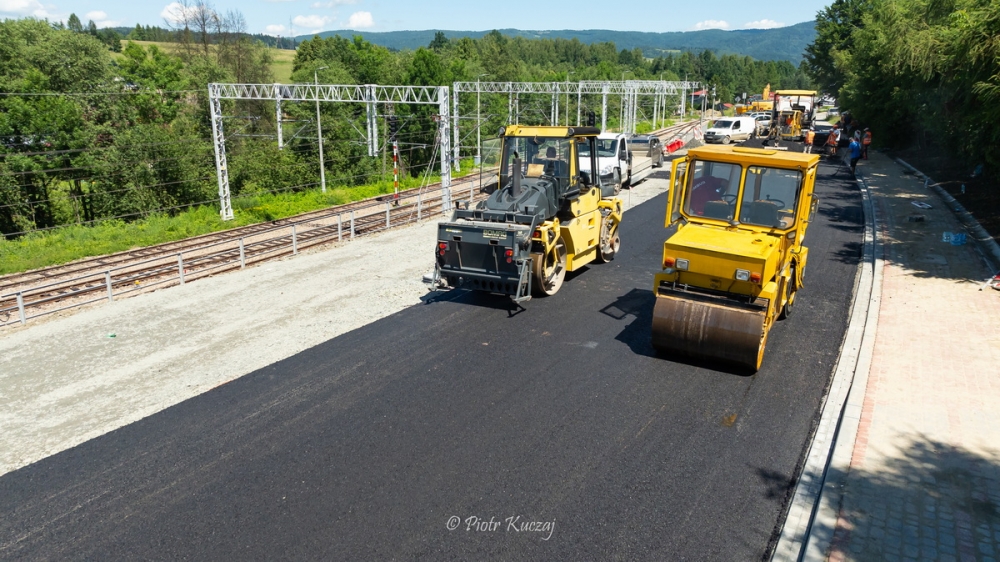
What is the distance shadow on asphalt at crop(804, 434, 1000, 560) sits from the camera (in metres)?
5.54

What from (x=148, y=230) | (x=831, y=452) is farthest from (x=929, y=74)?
(x=148, y=230)

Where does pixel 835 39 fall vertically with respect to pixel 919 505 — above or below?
above

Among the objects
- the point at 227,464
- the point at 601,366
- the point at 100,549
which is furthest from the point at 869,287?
the point at 100,549

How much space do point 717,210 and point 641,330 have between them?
7.47ft

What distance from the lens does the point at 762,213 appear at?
9125mm

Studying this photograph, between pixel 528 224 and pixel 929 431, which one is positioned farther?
pixel 528 224

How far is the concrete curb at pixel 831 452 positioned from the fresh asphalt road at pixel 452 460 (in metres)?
0.16

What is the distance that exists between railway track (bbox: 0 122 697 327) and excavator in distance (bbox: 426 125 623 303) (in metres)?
6.62

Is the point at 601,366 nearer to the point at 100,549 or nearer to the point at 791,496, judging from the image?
the point at 791,496

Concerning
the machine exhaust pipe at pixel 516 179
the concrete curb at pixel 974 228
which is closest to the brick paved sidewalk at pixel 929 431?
the concrete curb at pixel 974 228

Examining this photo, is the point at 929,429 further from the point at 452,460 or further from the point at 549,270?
the point at 549,270

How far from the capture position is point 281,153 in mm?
36656

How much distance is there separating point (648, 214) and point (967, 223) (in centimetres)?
833

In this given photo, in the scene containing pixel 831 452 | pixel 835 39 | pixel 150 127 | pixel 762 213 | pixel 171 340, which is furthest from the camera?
pixel 835 39
